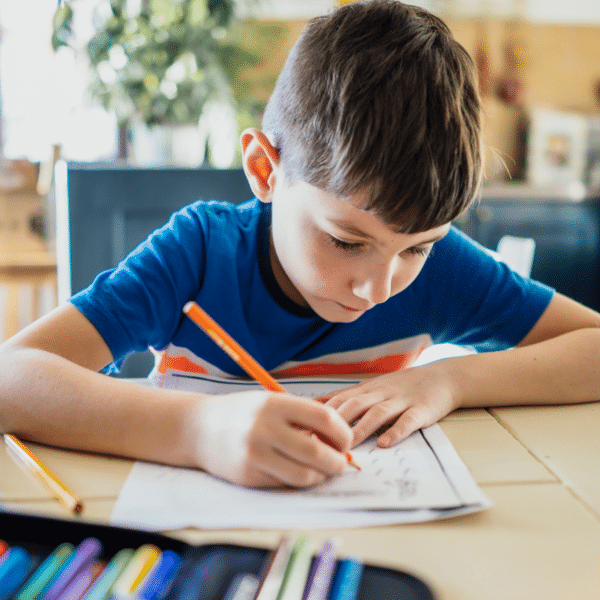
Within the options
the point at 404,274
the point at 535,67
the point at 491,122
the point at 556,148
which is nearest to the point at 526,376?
the point at 404,274

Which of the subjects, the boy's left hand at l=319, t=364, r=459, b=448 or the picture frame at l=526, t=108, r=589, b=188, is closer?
the boy's left hand at l=319, t=364, r=459, b=448

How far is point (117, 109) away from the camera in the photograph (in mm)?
1818

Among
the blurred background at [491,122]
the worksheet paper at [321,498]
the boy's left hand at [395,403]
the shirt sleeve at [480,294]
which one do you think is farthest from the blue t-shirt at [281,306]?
the blurred background at [491,122]

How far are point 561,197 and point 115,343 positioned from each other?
2.33 metres

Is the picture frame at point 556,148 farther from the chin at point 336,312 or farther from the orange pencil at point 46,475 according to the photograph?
the orange pencil at point 46,475

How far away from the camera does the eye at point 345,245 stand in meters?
0.60

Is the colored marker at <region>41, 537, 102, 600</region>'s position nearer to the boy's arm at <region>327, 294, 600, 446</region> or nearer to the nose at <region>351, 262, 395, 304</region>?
the boy's arm at <region>327, 294, 600, 446</region>

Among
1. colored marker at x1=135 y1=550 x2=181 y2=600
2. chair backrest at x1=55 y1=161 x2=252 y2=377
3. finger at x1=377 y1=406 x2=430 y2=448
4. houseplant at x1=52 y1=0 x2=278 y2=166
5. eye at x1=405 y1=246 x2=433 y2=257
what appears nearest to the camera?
colored marker at x1=135 y1=550 x2=181 y2=600

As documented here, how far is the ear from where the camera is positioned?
68 centimetres

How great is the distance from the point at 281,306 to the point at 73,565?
53cm

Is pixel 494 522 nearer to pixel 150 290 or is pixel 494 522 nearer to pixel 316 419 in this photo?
pixel 316 419

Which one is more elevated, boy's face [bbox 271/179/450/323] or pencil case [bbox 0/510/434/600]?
boy's face [bbox 271/179/450/323]

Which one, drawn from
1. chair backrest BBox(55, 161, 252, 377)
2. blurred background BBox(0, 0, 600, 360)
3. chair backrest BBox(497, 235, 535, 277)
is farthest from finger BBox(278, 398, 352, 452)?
blurred background BBox(0, 0, 600, 360)

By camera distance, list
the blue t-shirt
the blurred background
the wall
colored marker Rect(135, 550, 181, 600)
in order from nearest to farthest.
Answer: colored marker Rect(135, 550, 181, 600)
the blue t-shirt
the blurred background
the wall
